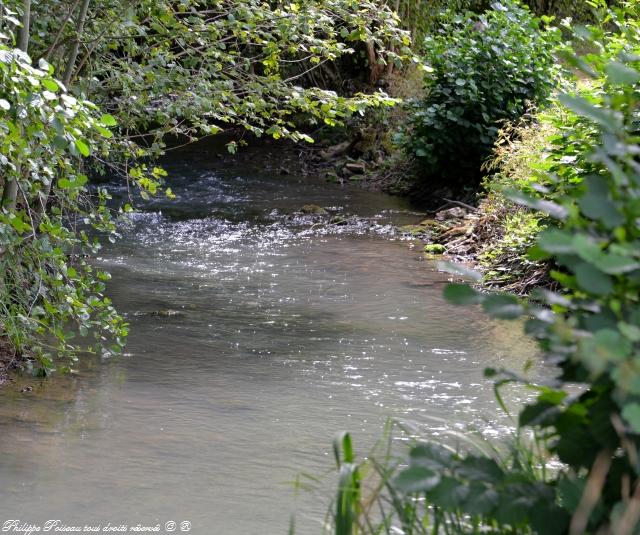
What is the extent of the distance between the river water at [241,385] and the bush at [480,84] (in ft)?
7.80

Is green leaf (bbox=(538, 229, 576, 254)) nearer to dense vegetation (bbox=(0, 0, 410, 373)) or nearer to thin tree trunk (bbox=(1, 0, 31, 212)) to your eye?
dense vegetation (bbox=(0, 0, 410, 373))

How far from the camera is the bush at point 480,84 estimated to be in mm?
12016

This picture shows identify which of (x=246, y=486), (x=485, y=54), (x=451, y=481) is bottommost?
(x=246, y=486)

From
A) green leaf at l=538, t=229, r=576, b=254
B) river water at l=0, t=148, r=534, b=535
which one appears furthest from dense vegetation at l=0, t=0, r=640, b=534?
river water at l=0, t=148, r=534, b=535

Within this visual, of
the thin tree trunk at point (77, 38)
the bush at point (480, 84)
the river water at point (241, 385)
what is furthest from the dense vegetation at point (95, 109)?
the bush at point (480, 84)

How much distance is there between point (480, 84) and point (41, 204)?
8246 millimetres

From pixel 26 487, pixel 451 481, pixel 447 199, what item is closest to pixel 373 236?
pixel 447 199

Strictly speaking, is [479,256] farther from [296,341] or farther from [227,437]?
[227,437]

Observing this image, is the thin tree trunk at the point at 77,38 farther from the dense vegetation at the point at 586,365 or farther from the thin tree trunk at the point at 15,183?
the dense vegetation at the point at 586,365

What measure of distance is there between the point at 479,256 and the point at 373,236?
6.44ft

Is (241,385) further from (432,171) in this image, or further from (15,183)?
(432,171)

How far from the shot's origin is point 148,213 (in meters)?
12.2

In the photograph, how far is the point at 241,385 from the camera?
18.7 ft

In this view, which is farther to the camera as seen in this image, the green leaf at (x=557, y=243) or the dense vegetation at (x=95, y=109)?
the dense vegetation at (x=95, y=109)
